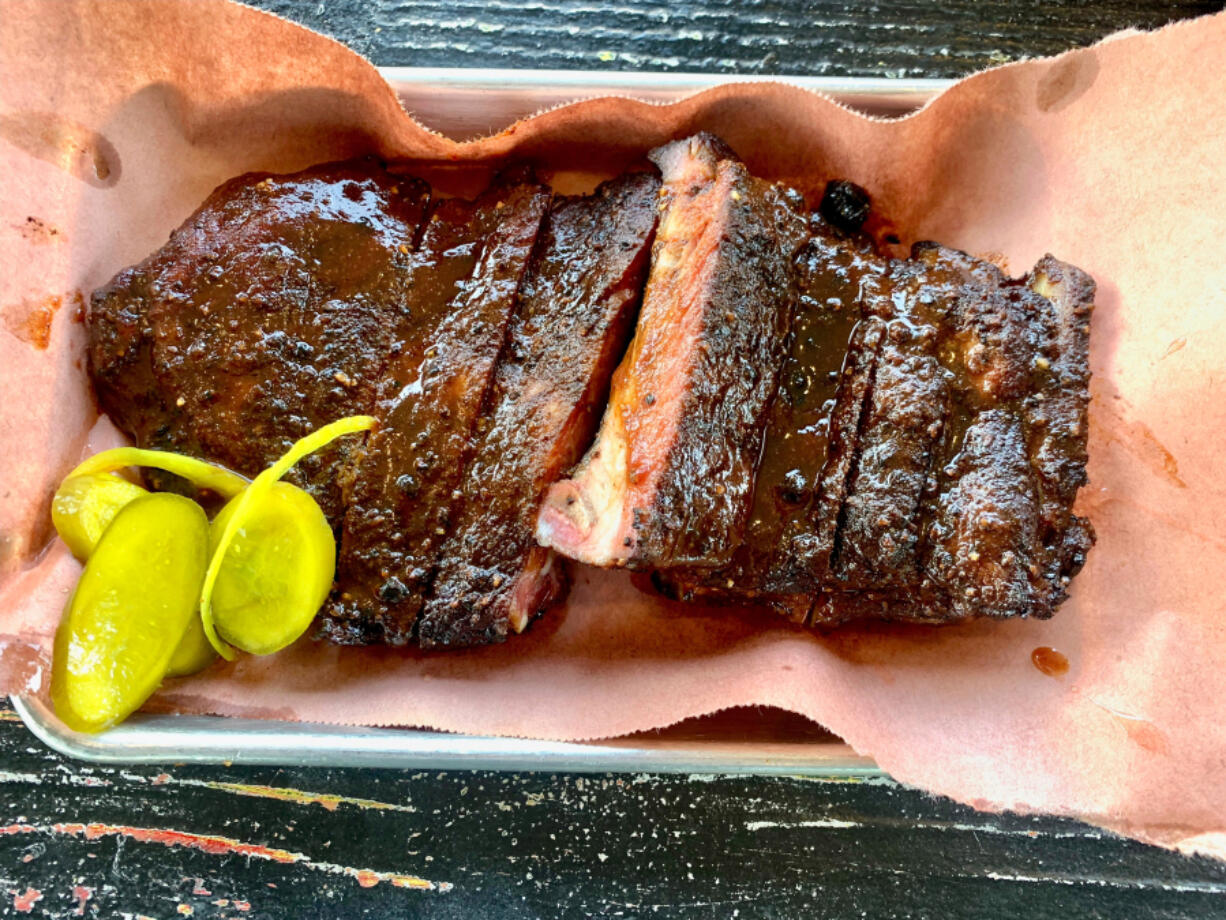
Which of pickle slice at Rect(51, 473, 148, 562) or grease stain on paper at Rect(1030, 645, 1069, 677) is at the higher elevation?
grease stain on paper at Rect(1030, 645, 1069, 677)

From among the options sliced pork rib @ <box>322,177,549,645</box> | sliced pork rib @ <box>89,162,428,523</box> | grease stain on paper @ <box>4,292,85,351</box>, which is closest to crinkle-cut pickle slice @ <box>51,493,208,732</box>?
sliced pork rib @ <box>89,162,428,523</box>

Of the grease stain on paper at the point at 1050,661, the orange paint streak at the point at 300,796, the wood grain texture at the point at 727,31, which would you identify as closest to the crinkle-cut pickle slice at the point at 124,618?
the orange paint streak at the point at 300,796

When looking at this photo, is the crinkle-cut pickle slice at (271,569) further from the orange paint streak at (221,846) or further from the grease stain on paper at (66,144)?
the grease stain on paper at (66,144)

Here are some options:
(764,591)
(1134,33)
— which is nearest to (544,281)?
(764,591)

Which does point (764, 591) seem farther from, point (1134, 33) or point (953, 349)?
point (1134, 33)

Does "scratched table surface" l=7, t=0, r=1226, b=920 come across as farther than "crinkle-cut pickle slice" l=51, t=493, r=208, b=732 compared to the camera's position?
Yes

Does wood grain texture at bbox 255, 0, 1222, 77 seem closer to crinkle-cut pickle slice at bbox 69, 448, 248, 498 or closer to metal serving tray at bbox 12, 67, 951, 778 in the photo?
metal serving tray at bbox 12, 67, 951, 778
